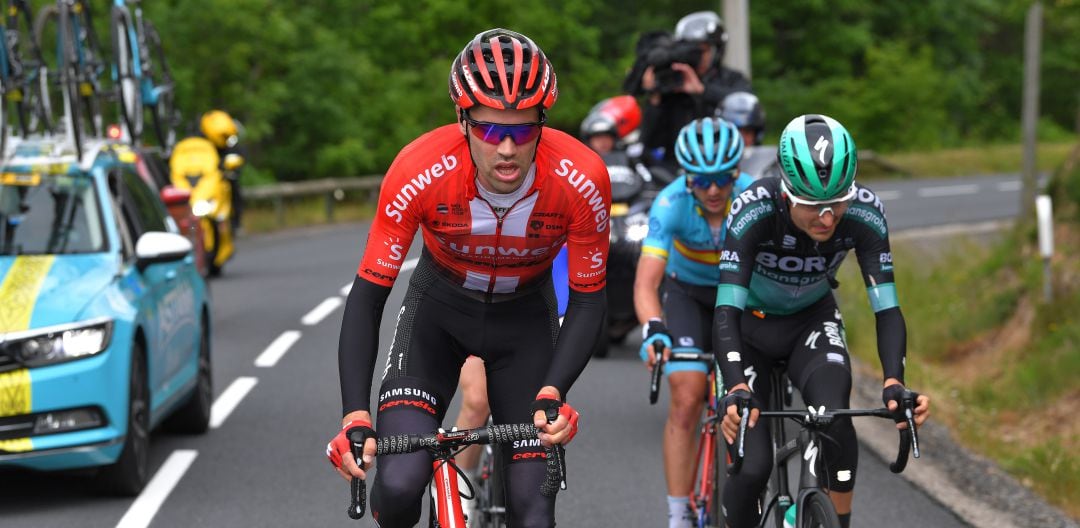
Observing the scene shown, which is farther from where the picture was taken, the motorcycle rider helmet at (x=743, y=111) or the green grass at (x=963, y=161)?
the green grass at (x=963, y=161)

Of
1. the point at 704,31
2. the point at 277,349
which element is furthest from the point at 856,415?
the point at 277,349

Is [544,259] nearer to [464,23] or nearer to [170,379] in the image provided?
[170,379]

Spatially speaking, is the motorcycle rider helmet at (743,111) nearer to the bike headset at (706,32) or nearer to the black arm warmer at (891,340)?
the bike headset at (706,32)

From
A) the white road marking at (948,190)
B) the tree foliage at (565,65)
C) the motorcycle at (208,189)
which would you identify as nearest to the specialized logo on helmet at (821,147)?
the motorcycle at (208,189)

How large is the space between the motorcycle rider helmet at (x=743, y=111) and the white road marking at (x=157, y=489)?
3952mm

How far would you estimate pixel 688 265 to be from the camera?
7.34m

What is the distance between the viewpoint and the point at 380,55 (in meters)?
44.0

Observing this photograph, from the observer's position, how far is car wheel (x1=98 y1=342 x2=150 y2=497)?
26.2ft

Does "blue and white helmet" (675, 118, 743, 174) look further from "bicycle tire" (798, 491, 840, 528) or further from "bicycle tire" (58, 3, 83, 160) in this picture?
"bicycle tire" (58, 3, 83, 160)

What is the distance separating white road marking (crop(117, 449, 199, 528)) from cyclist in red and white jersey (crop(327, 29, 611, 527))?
2.70 meters

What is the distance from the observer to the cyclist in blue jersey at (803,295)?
557cm

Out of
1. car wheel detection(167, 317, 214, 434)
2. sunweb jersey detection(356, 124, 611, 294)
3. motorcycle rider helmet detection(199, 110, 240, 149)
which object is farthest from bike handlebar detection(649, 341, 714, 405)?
motorcycle rider helmet detection(199, 110, 240, 149)

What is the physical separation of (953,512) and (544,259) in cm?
329

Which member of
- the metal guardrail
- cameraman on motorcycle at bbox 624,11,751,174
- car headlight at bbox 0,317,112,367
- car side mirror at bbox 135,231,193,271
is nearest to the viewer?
car headlight at bbox 0,317,112,367
